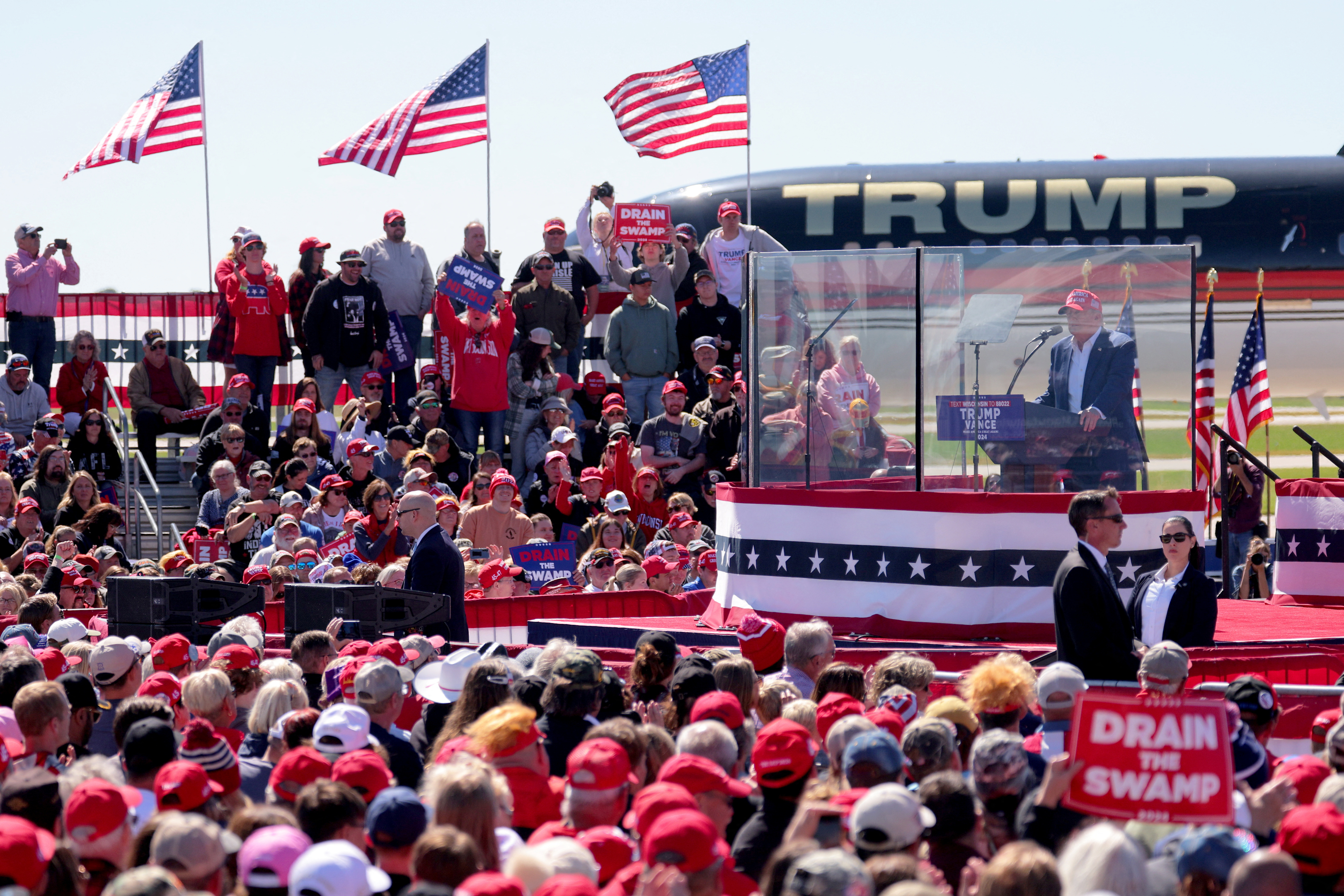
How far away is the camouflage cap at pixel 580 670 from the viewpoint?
6238 mm

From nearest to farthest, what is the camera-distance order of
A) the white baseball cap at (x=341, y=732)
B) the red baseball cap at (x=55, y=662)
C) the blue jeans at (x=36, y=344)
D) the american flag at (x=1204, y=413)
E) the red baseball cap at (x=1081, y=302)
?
the white baseball cap at (x=341, y=732) < the red baseball cap at (x=55, y=662) < the red baseball cap at (x=1081, y=302) < the american flag at (x=1204, y=413) < the blue jeans at (x=36, y=344)

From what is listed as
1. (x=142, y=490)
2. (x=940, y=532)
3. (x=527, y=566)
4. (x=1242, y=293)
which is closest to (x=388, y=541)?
(x=527, y=566)

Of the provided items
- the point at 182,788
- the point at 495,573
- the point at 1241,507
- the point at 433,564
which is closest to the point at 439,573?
the point at 433,564

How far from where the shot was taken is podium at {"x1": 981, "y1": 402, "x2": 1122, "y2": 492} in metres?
9.88

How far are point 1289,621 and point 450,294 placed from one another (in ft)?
27.3

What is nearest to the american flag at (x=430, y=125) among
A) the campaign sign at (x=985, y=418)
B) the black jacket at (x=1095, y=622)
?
the campaign sign at (x=985, y=418)

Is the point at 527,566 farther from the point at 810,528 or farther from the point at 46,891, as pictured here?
the point at 46,891

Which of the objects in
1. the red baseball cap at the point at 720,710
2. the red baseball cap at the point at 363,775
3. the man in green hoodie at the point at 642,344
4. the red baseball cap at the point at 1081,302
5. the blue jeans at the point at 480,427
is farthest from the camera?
the man in green hoodie at the point at 642,344

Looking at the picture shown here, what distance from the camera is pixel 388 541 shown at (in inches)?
474

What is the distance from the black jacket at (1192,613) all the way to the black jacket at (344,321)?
381 inches

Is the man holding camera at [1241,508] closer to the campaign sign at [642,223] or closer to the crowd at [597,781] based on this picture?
the campaign sign at [642,223]

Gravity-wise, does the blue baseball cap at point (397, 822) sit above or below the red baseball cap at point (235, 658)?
below

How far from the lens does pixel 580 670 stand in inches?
246

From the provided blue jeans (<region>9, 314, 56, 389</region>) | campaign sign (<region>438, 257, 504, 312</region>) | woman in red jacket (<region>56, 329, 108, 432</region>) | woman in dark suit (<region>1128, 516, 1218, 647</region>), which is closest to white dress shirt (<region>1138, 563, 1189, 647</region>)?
woman in dark suit (<region>1128, 516, 1218, 647</region>)
